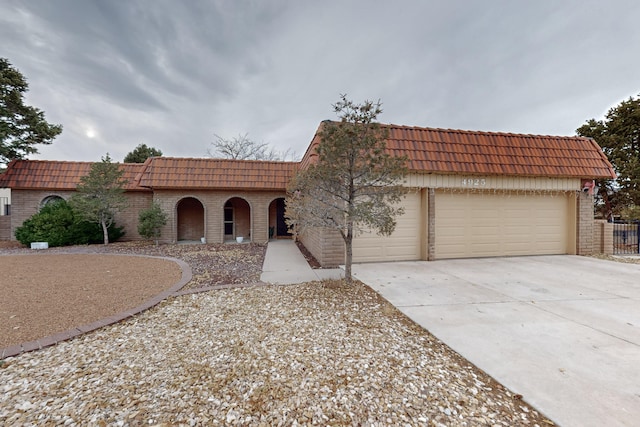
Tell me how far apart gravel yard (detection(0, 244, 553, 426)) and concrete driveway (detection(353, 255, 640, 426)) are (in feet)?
0.98

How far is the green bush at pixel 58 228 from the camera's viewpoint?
11.4 m

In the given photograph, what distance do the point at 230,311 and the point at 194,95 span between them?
14.2 meters

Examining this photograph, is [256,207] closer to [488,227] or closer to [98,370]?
[488,227]

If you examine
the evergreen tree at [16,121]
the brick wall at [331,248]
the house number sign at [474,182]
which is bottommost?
the brick wall at [331,248]

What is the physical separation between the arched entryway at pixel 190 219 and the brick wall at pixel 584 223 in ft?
53.9

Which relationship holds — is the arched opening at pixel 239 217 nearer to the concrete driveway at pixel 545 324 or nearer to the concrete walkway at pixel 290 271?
the concrete walkway at pixel 290 271

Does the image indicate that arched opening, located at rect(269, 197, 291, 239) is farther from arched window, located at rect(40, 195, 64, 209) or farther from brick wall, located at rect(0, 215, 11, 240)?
brick wall, located at rect(0, 215, 11, 240)

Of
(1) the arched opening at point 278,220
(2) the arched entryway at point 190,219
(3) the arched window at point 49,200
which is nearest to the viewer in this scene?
(3) the arched window at point 49,200

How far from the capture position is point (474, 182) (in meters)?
8.53

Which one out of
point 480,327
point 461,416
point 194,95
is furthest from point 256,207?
point 461,416

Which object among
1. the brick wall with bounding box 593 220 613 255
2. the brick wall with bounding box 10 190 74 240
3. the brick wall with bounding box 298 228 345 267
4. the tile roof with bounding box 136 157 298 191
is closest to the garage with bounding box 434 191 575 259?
the brick wall with bounding box 593 220 613 255

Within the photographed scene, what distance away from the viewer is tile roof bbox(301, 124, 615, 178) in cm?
801

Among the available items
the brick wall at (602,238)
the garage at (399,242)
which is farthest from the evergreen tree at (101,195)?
the brick wall at (602,238)

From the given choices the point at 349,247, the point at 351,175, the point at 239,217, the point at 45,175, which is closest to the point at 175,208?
the point at 239,217
